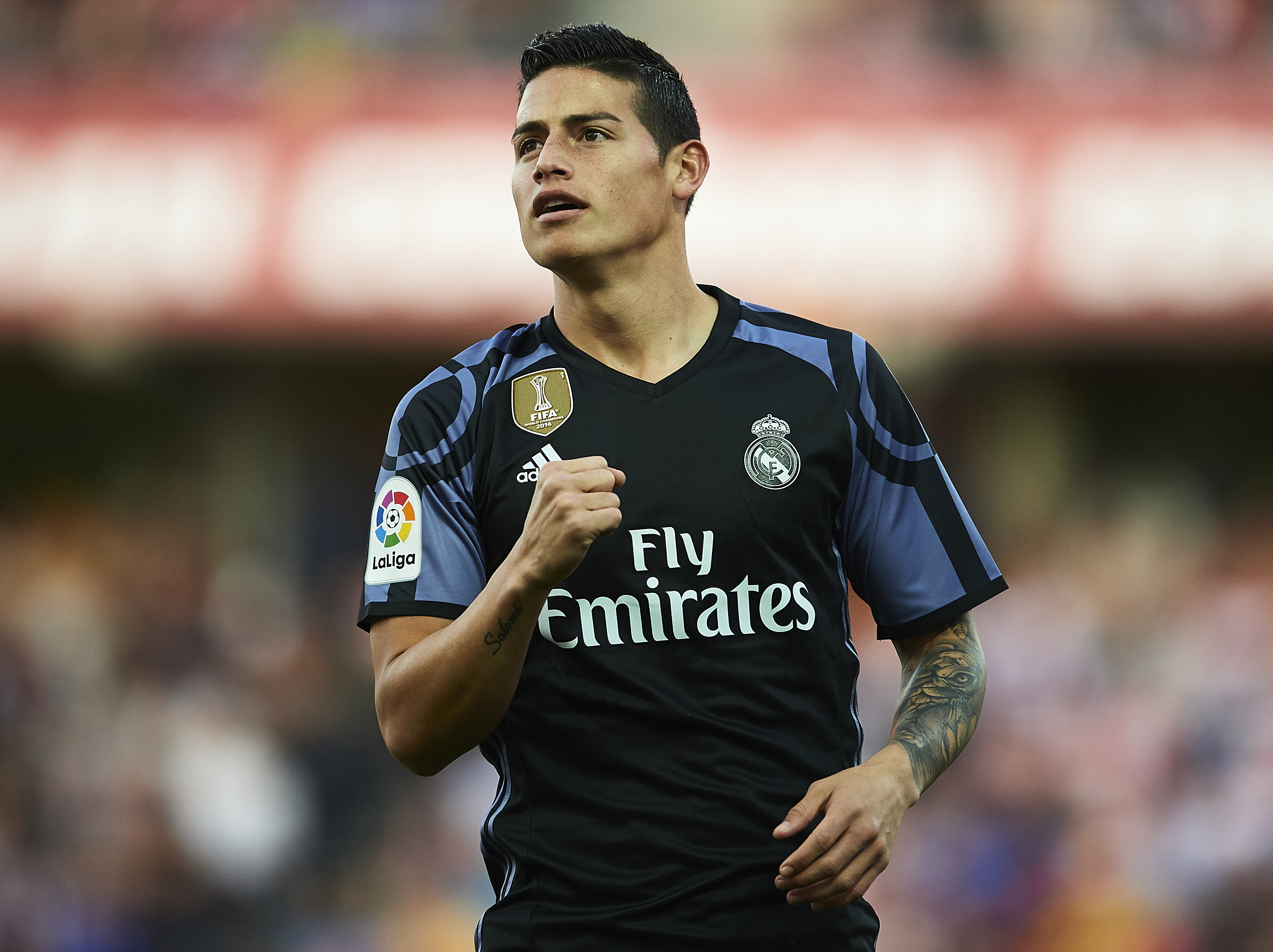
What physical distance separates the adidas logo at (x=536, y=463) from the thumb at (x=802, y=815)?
2.51 feet

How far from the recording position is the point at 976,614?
9250 millimetres

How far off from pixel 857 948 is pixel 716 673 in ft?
1.82

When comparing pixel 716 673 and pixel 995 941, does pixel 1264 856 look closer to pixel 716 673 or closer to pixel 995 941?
pixel 995 941

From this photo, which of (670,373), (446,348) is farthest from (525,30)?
(670,373)

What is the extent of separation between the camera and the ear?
3.22 metres

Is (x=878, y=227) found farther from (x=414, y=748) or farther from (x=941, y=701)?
(x=414, y=748)

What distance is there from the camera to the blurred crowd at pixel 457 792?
7.50m

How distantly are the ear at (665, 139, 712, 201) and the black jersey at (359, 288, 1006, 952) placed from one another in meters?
0.35

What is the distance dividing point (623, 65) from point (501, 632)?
1.27 metres

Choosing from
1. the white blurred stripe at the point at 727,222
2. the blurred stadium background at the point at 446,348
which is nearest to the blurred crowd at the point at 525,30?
the blurred stadium background at the point at 446,348

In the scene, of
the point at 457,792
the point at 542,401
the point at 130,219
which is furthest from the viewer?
the point at 130,219

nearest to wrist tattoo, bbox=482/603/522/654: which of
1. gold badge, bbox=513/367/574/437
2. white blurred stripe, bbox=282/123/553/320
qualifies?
gold badge, bbox=513/367/574/437

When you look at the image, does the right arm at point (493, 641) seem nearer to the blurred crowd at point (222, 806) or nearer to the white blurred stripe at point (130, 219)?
the blurred crowd at point (222, 806)

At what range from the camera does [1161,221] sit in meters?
10.3
